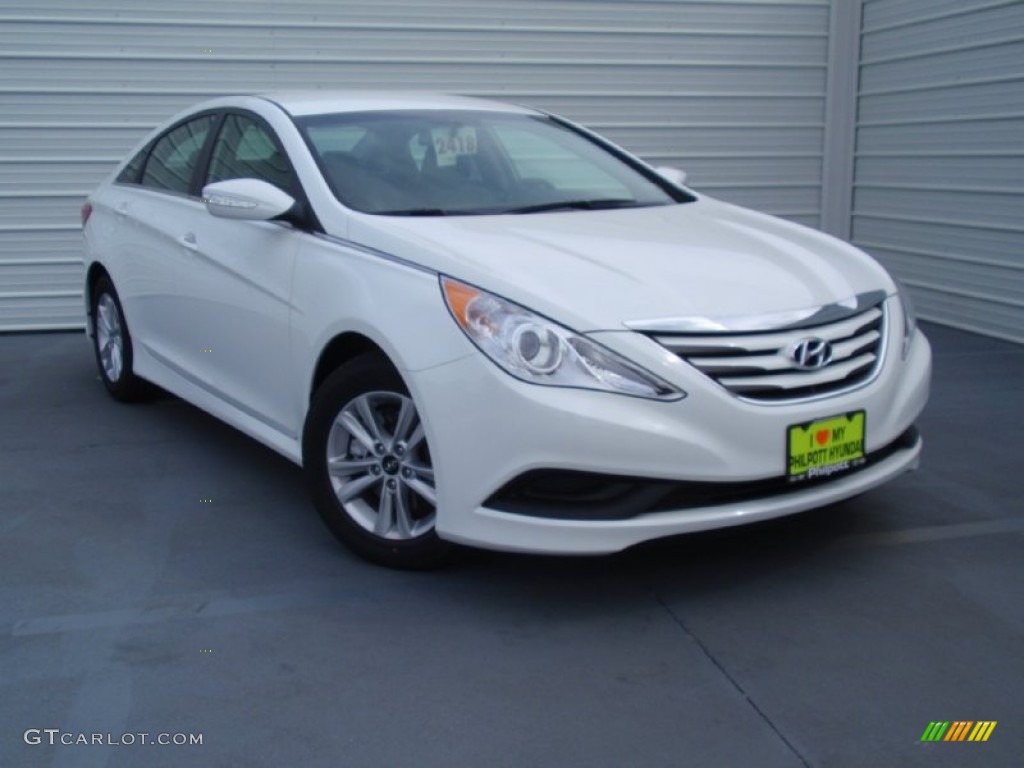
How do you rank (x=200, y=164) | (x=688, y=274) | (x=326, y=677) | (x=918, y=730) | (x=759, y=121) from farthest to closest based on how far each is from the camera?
(x=759, y=121)
(x=200, y=164)
(x=688, y=274)
(x=326, y=677)
(x=918, y=730)

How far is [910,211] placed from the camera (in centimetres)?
849

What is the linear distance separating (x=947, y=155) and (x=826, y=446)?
5.24m

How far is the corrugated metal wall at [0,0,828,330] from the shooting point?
7.98 meters

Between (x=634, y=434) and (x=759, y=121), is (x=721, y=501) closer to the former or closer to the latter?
(x=634, y=434)

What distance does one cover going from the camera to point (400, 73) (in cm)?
838

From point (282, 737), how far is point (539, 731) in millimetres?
599

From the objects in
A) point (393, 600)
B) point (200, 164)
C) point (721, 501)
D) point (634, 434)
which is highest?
point (200, 164)

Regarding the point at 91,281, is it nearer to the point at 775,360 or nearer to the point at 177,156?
the point at 177,156

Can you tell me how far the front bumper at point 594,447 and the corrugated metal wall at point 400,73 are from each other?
541 centimetres

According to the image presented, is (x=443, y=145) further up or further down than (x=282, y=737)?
further up

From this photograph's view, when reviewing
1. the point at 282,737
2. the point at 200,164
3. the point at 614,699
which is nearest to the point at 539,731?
the point at 614,699

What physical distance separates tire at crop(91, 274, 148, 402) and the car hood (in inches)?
93.2

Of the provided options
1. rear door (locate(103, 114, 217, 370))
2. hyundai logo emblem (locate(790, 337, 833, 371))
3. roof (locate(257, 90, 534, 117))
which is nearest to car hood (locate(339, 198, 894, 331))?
hyundai logo emblem (locate(790, 337, 833, 371))

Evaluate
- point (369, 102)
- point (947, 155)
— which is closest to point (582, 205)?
point (369, 102)
